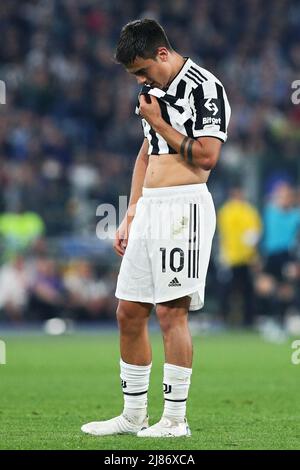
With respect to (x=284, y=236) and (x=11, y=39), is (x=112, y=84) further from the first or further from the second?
(x=284, y=236)

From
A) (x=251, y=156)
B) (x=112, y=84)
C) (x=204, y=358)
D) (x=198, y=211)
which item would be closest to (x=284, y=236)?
(x=251, y=156)

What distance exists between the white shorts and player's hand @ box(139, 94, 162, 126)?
40 centimetres

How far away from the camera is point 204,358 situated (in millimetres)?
12289

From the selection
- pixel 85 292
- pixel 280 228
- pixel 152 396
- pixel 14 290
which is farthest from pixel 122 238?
pixel 85 292

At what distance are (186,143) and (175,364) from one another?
1.21m

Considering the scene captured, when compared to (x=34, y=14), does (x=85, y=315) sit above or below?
below

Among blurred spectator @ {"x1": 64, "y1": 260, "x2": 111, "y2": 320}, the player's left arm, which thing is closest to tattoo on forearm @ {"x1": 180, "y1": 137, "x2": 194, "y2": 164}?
the player's left arm

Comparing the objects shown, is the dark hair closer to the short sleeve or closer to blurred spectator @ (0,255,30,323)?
the short sleeve

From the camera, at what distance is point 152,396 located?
28.2ft

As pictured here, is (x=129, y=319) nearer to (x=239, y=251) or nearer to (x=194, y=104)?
(x=194, y=104)

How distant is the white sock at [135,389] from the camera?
21.6 feet

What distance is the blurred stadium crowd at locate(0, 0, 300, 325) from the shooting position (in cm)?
1758

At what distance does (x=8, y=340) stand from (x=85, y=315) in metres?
3.21

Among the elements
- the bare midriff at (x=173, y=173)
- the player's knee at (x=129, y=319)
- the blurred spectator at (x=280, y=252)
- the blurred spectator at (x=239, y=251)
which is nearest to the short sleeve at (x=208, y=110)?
the bare midriff at (x=173, y=173)
